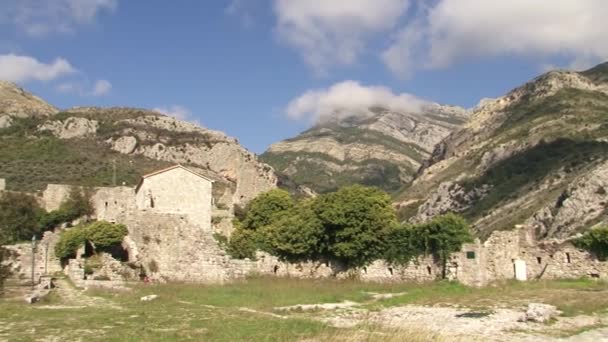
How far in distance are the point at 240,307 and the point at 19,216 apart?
3048cm

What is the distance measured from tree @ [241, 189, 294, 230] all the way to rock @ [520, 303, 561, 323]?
89.8 feet

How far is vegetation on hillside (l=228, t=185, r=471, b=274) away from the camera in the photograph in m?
27.5

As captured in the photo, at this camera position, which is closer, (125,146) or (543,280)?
(543,280)

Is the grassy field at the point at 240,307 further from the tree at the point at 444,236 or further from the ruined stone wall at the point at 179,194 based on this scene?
the ruined stone wall at the point at 179,194

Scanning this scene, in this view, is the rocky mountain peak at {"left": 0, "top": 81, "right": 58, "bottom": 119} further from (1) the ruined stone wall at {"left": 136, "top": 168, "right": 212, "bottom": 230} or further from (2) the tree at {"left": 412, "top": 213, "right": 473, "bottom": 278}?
(2) the tree at {"left": 412, "top": 213, "right": 473, "bottom": 278}

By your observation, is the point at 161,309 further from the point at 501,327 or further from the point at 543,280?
the point at 543,280

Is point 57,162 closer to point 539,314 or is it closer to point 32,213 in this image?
point 32,213

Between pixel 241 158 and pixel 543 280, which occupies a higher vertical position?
pixel 241 158

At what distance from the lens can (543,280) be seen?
84.7 ft

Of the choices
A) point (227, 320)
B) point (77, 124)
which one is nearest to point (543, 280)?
point (227, 320)

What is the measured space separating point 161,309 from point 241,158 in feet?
256

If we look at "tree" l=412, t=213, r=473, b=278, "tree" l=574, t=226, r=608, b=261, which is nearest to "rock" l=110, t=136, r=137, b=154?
"tree" l=412, t=213, r=473, b=278

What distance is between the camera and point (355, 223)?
101 ft

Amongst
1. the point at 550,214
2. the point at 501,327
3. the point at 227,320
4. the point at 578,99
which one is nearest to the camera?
the point at 501,327
